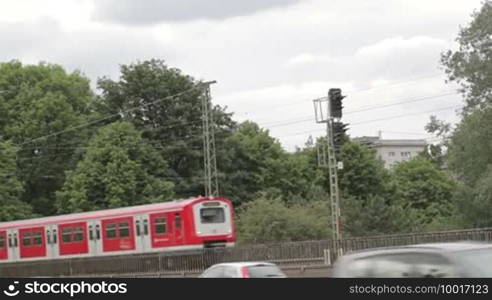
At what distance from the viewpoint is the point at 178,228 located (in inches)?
1462

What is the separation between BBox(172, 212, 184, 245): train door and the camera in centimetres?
3700

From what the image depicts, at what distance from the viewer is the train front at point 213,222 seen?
123ft

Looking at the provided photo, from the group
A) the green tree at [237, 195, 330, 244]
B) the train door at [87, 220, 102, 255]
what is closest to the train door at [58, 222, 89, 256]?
the train door at [87, 220, 102, 255]

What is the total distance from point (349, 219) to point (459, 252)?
50.2 metres

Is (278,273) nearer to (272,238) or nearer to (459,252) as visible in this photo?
(459,252)

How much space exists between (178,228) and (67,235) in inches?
279

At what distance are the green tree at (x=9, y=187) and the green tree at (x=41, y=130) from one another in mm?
4973

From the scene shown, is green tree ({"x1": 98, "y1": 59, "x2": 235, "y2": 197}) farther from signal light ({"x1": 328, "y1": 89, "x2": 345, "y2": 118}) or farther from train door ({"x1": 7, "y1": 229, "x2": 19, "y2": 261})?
signal light ({"x1": 328, "y1": 89, "x2": 345, "y2": 118})

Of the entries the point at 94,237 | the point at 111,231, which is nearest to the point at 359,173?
the point at 94,237

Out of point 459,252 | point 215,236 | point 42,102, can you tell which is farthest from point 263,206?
point 459,252

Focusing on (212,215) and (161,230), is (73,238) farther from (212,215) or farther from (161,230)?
(212,215)

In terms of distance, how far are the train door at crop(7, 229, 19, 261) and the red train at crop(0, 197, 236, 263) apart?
26.5 inches

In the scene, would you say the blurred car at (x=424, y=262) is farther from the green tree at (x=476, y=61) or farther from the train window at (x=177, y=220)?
the green tree at (x=476, y=61)

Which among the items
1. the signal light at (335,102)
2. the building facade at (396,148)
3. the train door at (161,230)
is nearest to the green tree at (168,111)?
the train door at (161,230)
